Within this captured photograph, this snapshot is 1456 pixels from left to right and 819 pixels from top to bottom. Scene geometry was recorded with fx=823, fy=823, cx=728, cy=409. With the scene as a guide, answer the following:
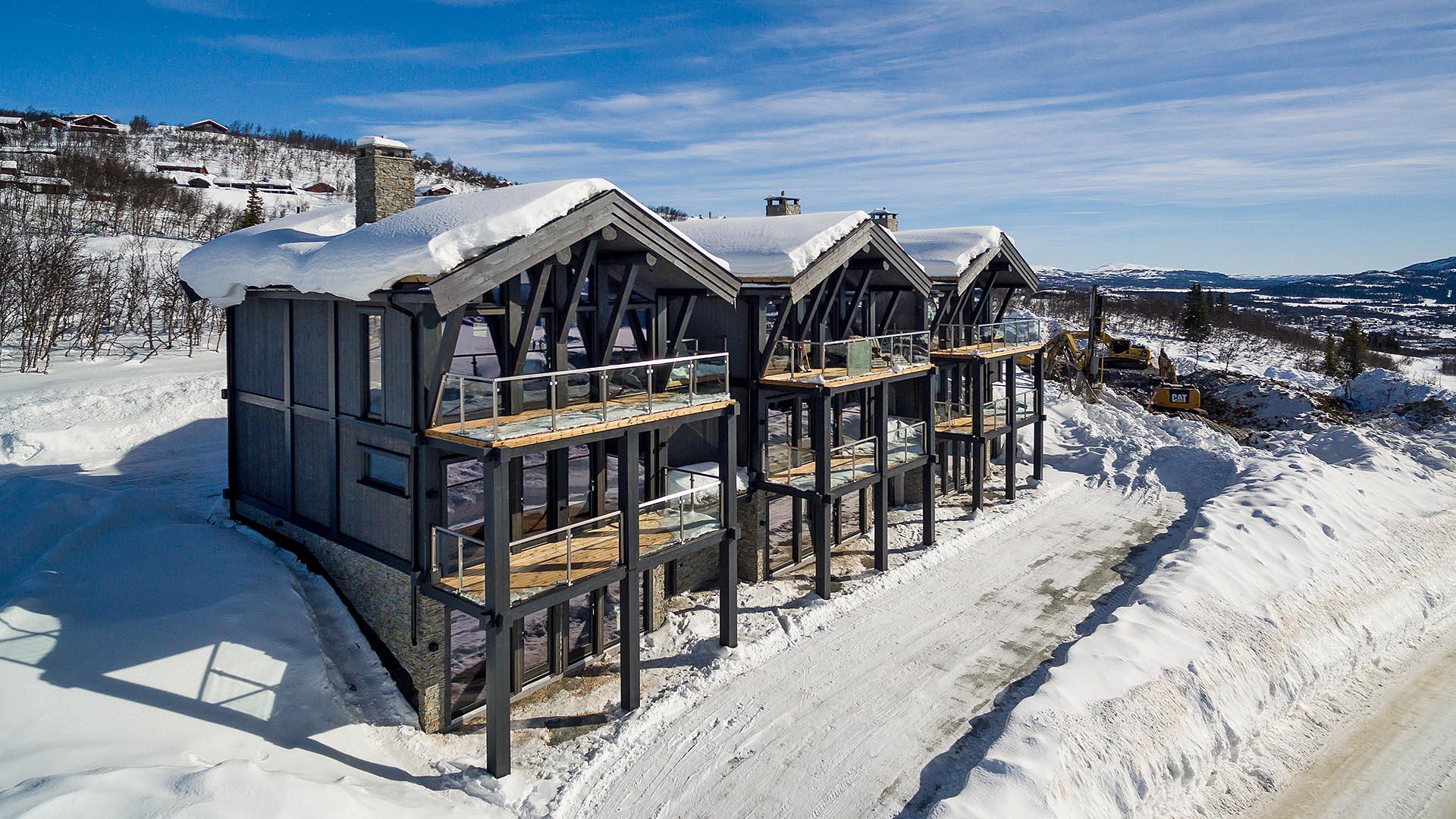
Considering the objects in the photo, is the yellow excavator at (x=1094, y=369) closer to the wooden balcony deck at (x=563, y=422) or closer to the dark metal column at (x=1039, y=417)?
the dark metal column at (x=1039, y=417)

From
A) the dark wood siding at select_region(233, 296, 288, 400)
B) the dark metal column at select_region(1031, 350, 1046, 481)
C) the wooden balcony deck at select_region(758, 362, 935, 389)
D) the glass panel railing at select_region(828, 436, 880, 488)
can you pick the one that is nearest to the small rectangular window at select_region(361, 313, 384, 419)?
the dark wood siding at select_region(233, 296, 288, 400)

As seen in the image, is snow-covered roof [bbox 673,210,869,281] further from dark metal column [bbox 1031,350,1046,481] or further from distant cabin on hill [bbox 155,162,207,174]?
distant cabin on hill [bbox 155,162,207,174]

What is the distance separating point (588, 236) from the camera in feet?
43.0

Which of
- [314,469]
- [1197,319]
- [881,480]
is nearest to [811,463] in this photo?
[881,480]

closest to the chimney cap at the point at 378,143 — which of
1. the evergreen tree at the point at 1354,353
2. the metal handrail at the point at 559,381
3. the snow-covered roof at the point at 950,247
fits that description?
the metal handrail at the point at 559,381

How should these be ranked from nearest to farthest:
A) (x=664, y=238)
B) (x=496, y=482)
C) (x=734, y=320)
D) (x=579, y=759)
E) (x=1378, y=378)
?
(x=496, y=482), (x=579, y=759), (x=664, y=238), (x=734, y=320), (x=1378, y=378)

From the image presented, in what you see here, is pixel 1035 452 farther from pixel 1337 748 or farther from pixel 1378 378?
pixel 1378 378

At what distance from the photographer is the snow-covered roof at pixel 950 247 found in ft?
78.2

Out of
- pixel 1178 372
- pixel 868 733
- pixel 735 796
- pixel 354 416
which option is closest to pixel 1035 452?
pixel 868 733

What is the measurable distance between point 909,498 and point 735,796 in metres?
15.8

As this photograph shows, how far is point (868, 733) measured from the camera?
42.1 ft

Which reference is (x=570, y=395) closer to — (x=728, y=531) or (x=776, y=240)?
(x=728, y=531)

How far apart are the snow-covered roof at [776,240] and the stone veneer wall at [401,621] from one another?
8393 mm

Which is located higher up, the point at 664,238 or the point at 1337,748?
the point at 664,238
